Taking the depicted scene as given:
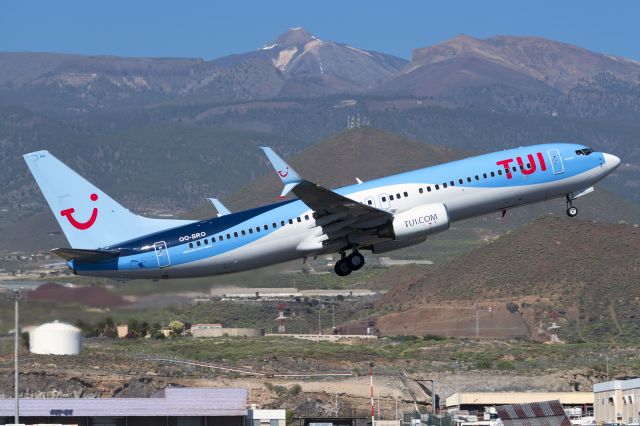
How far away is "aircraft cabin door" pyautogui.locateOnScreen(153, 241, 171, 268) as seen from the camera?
79.7 m

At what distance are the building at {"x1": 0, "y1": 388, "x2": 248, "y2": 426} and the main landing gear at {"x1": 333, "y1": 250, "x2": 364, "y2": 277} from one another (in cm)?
1336

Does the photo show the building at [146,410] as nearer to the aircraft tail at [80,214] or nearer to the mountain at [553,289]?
the aircraft tail at [80,214]

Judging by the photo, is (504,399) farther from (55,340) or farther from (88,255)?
Result: (88,255)

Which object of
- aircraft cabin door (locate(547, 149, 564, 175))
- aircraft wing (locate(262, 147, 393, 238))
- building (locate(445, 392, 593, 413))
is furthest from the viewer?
building (locate(445, 392, 593, 413))

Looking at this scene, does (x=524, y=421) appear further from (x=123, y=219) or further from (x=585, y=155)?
(x=123, y=219)

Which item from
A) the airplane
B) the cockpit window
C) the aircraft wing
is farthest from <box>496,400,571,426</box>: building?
the cockpit window

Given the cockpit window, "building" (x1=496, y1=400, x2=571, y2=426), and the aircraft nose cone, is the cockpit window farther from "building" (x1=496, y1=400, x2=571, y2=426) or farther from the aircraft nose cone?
"building" (x1=496, y1=400, x2=571, y2=426)

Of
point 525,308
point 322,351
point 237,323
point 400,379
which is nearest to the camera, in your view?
point 400,379

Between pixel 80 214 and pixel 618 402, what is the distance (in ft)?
138

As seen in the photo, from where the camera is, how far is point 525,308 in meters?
178

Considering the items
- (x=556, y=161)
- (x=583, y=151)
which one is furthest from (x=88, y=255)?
(x=583, y=151)

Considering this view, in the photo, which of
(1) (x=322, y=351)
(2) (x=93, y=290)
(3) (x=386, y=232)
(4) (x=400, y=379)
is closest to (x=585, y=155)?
(3) (x=386, y=232)

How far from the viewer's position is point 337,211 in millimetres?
79875

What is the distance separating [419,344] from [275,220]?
75285 millimetres
